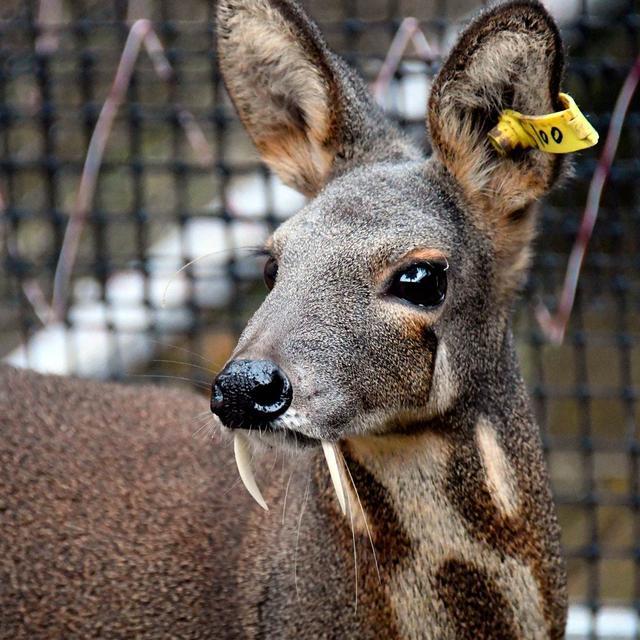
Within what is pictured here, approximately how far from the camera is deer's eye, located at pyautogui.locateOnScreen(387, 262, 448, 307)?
2.76 meters

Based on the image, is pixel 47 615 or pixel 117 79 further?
pixel 117 79

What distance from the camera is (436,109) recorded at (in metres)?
3.03

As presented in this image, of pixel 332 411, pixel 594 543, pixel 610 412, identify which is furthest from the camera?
pixel 610 412

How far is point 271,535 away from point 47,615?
62 centimetres

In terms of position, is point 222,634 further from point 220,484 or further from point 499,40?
point 499,40

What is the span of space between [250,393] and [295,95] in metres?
1.12

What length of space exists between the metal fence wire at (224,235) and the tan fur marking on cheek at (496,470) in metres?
2.32

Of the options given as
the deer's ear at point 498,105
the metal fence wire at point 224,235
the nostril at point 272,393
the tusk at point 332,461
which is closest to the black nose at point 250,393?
the nostril at point 272,393

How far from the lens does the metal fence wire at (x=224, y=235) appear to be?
540cm

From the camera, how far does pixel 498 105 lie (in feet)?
9.91

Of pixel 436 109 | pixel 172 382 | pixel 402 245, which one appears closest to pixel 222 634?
pixel 402 245

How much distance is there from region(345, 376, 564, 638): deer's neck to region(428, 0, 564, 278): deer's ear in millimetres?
445

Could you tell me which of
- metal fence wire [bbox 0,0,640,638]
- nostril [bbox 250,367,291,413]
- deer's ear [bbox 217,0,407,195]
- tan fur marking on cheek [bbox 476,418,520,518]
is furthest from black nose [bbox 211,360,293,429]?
metal fence wire [bbox 0,0,640,638]

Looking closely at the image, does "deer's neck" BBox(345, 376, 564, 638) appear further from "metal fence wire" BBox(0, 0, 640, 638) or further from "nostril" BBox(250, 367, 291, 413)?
"metal fence wire" BBox(0, 0, 640, 638)
